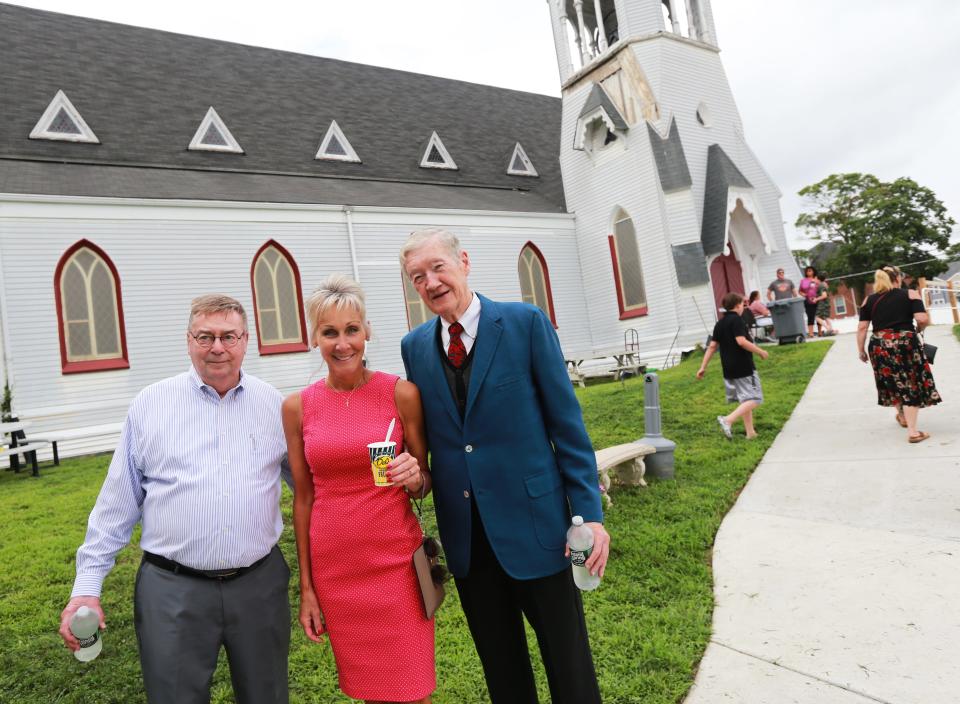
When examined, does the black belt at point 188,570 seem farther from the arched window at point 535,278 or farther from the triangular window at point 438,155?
the triangular window at point 438,155

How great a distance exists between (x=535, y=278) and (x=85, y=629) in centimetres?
1885

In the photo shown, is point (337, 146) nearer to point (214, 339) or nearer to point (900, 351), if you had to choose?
point (900, 351)

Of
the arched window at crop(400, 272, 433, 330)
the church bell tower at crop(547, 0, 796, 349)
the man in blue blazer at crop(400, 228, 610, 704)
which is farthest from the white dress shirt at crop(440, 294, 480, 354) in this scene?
the church bell tower at crop(547, 0, 796, 349)

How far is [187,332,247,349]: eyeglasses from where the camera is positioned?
2.48 meters

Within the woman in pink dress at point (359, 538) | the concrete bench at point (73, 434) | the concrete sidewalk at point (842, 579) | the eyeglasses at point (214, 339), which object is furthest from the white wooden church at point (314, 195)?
the woman in pink dress at point (359, 538)

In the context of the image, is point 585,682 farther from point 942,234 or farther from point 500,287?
point 942,234

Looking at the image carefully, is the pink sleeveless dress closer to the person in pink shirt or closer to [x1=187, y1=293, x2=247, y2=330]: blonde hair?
[x1=187, y1=293, x2=247, y2=330]: blonde hair

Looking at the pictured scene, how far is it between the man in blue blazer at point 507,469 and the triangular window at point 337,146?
61.5 ft

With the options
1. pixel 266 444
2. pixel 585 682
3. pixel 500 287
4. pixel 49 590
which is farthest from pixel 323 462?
pixel 500 287

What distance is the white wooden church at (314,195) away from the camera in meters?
14.0

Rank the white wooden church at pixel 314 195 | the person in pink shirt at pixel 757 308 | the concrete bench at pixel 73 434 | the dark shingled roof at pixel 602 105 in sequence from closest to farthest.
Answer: the concrete bench at pixel 73 434 < the white wooden church at pixel 314 195 < the person in pink shirt at pixel 757 308 < the dark shingled roof at pixel 602 105

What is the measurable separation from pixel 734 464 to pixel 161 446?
6.33 metres

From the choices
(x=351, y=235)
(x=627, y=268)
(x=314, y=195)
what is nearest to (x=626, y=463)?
(x=351, y=235)

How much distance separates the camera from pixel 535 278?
2045cm
